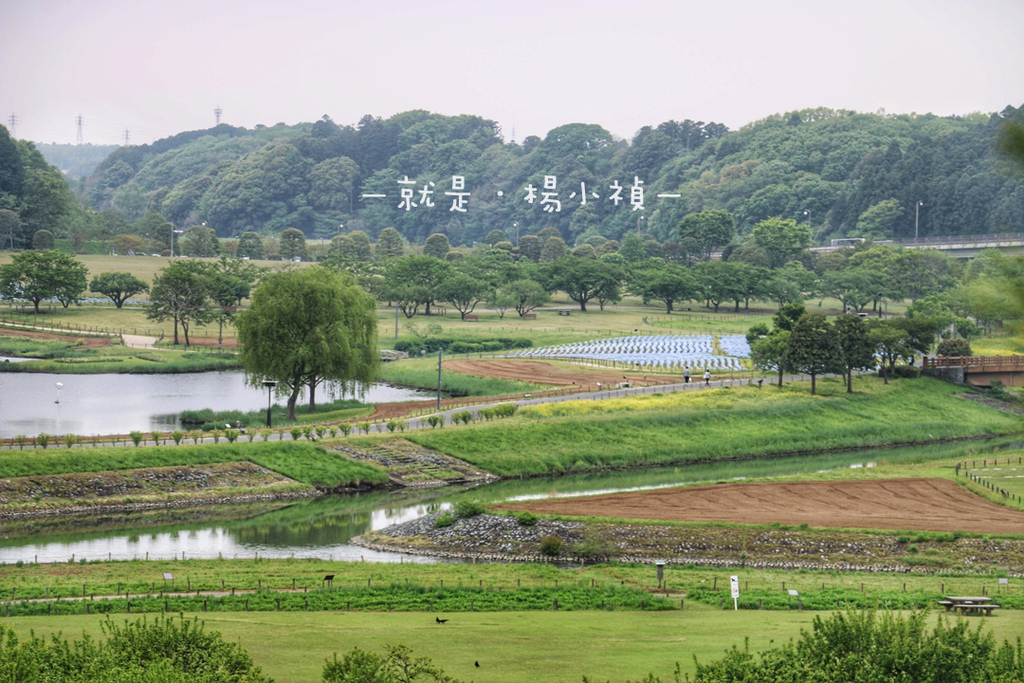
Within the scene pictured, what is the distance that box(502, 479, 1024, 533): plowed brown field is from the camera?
1885 inches

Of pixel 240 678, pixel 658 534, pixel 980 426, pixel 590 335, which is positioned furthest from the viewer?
pixel 590 335

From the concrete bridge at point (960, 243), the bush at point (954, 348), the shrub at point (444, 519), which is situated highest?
the concrete bridge at point (960, 243)

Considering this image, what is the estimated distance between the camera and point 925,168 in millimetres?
192375

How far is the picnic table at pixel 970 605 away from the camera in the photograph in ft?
110

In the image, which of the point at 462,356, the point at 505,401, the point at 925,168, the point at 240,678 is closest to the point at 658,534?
the point at 240,678

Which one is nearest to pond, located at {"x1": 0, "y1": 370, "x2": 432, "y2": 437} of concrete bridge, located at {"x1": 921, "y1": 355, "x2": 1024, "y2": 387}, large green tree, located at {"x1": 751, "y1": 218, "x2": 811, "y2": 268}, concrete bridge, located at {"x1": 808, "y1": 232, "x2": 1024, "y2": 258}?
concrete bridge, located at {"x1": 921, "y1": 355, "x2": 1024, "y2": 387}

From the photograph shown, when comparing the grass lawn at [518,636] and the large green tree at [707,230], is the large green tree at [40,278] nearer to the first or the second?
the grass lawn at [518,636]

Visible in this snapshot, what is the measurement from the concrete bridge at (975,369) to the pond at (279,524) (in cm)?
3125

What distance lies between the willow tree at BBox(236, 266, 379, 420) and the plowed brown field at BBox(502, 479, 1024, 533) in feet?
75.5

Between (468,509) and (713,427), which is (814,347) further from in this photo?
(468,509)

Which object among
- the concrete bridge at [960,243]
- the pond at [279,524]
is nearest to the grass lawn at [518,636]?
the pond at [279,524]

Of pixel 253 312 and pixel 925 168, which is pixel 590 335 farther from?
pixel 925 168

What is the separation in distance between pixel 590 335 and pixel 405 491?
197 ft

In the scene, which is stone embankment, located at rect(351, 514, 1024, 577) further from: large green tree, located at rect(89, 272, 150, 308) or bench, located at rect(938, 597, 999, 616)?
large green tree, located at rect(89, 272, 150, 308)
